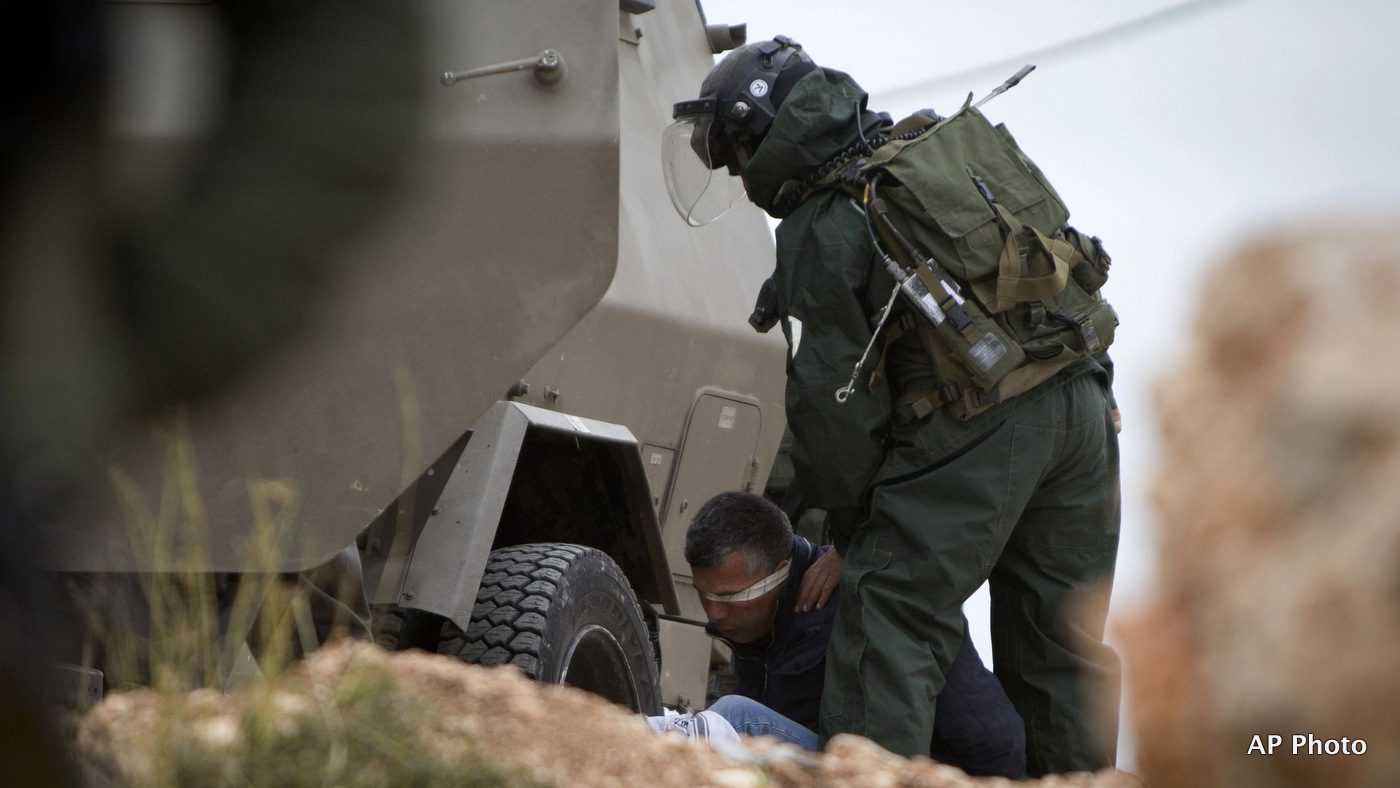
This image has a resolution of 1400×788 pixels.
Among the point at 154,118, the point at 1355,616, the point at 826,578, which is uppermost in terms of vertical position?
the point at 154,118

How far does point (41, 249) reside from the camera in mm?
1705

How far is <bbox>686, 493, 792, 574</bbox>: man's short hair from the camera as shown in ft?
9.73

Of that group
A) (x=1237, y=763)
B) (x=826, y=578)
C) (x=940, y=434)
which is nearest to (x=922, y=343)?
(x=940, y=434)

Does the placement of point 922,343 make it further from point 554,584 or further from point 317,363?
point 317,363

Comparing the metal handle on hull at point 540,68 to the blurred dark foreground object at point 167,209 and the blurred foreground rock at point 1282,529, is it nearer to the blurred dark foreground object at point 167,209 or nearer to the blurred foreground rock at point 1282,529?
the blurred dark foreground object at point 167,209

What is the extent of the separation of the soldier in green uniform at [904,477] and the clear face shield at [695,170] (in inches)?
0.5

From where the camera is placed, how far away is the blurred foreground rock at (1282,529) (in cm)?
70

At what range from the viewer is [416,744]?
1208mm

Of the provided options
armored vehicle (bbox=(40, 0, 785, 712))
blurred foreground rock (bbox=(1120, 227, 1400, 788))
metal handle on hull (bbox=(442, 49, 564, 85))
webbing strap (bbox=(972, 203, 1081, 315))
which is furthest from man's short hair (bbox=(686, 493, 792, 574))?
blurred foreground rock (bbox=(1120, 227, 1400, 788))

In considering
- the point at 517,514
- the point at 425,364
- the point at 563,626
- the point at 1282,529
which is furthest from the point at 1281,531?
the point at 517,514

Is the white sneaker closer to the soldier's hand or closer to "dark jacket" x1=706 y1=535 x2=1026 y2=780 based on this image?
"dark jacket" x1=706 y1=535 x2=1026 y2=780

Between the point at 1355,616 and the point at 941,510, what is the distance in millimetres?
1964

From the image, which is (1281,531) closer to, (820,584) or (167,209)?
(167,209)

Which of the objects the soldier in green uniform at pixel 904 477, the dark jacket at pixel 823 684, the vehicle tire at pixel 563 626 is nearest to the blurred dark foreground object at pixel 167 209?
the vehicle tire at pixel 563 626
